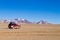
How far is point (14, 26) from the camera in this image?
4603cm

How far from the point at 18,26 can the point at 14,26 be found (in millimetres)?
1043

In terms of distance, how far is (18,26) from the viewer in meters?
46.7
